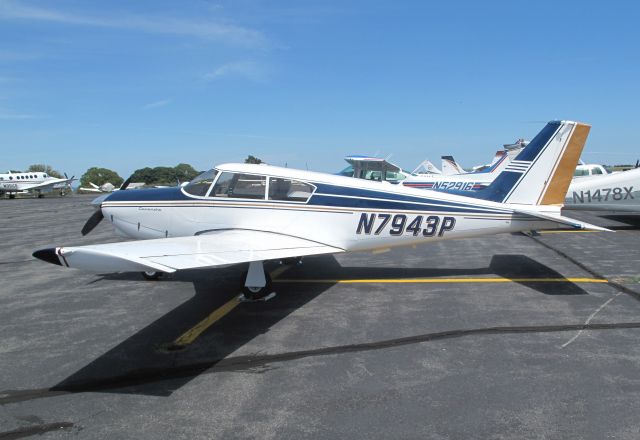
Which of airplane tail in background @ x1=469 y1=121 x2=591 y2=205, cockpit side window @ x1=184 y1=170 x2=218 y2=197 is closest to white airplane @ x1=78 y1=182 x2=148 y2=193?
cockpit side window @ x1=184 y1=170 x2=218 y2=197

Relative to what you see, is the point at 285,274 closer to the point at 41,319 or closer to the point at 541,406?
the point at 41,319

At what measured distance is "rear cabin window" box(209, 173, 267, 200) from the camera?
7.48 m

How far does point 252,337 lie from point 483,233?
14.8ft

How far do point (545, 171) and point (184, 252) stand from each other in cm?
644

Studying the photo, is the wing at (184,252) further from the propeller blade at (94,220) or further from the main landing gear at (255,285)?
the propeller blade at (94,220)

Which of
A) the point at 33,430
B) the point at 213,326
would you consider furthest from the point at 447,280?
the point at 33,430

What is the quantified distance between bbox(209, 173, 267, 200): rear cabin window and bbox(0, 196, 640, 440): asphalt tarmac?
1690 mm

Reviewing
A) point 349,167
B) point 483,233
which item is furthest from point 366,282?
point 349,167

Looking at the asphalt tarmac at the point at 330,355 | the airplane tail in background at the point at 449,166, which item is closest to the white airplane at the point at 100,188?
the asphalt tarmac at the point at 330,355

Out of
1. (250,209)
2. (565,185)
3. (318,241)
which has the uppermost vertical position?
(565,185)

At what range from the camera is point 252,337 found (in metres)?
5.45

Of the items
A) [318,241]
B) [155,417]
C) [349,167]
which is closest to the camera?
[155,417]

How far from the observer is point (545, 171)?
25.7 feet

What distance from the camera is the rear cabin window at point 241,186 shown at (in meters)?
7.48
